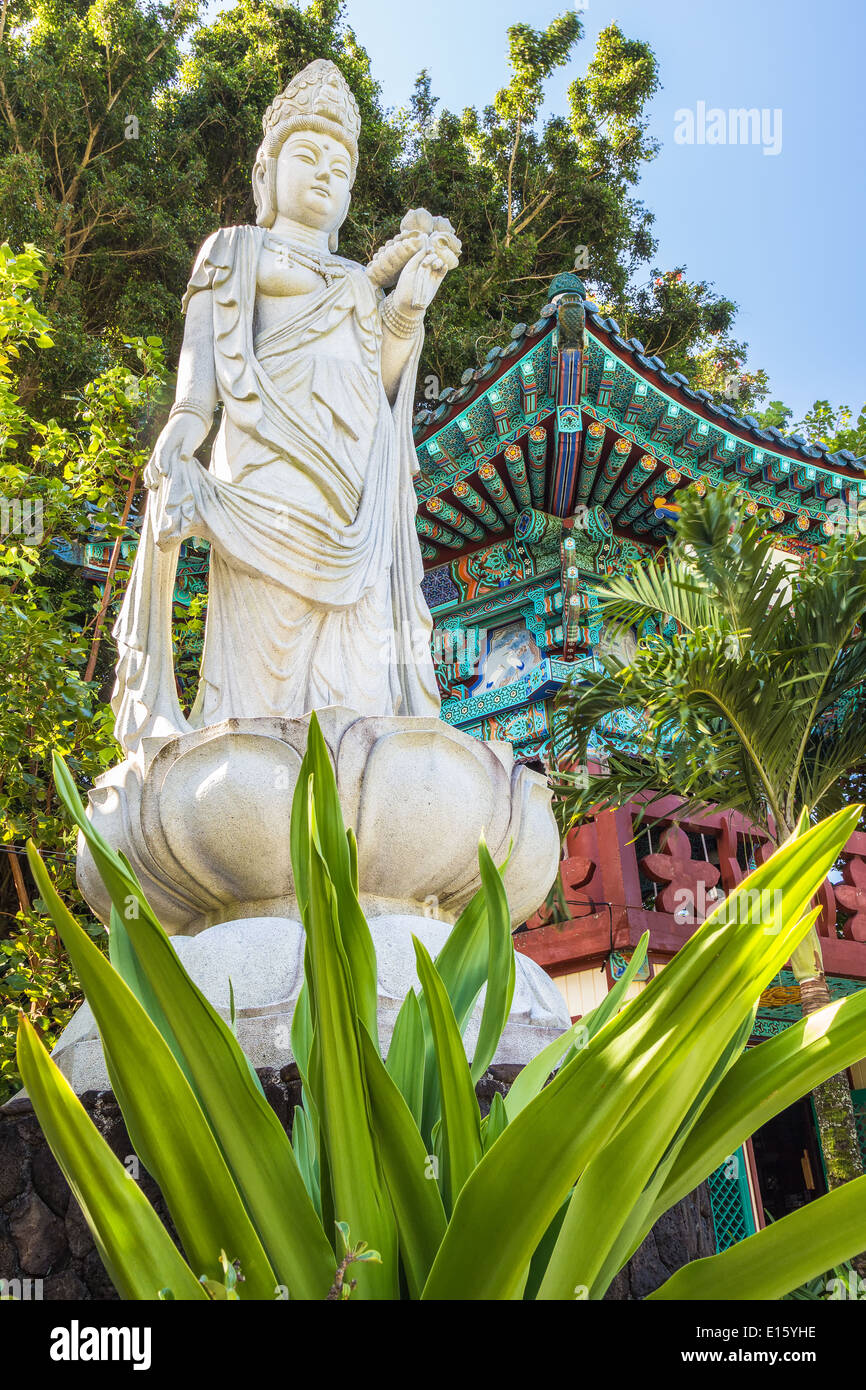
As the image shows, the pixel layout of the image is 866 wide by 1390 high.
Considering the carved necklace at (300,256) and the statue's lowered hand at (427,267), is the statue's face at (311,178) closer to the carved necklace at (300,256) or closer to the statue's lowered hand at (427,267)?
the carved necklace at (300,256)

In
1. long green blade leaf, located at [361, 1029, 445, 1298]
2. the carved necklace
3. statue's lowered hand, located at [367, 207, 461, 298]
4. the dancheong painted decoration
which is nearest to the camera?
long green blade leaf, located at [361, 1029, 445, 1298]

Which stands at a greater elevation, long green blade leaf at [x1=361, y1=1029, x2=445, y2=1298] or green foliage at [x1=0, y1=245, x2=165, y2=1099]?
green foliage at [x1=0, y1=245, x2=165, y2=1099]

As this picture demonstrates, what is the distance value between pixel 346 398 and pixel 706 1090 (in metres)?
2.62

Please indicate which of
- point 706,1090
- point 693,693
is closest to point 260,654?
point 706,1090

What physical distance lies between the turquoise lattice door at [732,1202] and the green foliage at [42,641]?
3.44 meters

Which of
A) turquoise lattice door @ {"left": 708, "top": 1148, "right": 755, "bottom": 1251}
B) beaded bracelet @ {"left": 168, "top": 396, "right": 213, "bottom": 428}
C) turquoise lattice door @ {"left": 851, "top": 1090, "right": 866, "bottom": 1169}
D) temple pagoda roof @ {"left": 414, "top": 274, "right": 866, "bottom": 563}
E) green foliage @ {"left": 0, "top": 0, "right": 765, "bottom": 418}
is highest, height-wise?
green foliage @ {"left": 0, "top": 0, "right": 765, "bottom": 418}

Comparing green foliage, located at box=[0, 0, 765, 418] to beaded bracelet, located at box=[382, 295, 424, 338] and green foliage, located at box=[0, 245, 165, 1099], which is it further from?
beaded bracelet, located at box=[382, 295, 424, 338]

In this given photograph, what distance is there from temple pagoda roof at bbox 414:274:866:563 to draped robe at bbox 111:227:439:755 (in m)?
4.39

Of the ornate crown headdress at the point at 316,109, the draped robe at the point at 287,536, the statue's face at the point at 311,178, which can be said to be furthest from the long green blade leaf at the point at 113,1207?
the ornate crown headdress at the point at 316,109

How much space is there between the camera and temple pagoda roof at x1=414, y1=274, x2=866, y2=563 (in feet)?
26.6

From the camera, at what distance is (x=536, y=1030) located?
2594 mm

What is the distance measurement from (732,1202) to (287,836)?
4563 millimetres

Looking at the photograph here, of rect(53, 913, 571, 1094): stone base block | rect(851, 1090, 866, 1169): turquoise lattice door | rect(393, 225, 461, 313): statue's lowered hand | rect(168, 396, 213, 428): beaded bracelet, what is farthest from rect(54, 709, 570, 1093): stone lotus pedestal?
rect(851, 1090, 866, 1169): turquoise lattice door
